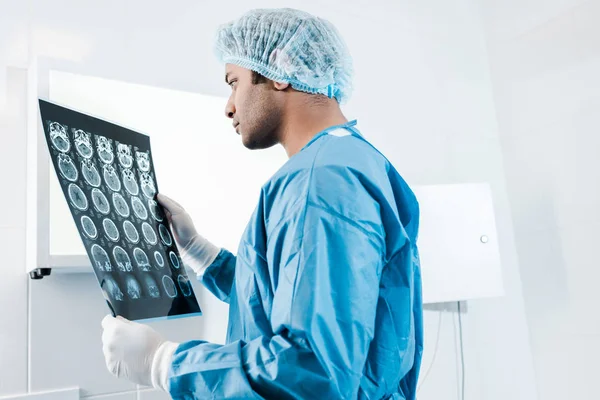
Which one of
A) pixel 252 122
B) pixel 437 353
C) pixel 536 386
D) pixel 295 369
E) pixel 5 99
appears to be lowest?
pixel 536 386

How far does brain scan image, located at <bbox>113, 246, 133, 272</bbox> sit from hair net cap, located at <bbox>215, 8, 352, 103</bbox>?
0.48m

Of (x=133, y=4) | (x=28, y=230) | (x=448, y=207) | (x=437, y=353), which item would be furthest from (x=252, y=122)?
(x=437, y=353)

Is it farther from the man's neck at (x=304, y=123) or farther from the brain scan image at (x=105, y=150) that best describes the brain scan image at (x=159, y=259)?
the man's neck at (x=304, y=123)

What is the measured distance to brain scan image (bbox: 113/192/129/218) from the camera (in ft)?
4.13

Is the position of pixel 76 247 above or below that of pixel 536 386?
above

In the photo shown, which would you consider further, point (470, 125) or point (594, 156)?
point (470, 125)

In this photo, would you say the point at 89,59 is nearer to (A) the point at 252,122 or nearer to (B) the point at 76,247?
(B) the point at 76,247

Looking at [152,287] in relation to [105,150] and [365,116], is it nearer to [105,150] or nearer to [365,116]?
[105,150]

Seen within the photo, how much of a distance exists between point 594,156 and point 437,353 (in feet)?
3.19

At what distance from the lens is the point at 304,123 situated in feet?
4.00

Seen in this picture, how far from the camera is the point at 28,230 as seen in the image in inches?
59.7

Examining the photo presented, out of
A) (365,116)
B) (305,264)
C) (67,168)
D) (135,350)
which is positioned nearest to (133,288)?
(135,350)

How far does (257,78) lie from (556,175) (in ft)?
5.27

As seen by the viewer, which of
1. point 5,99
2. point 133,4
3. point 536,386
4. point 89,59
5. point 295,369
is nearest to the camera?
point 295,369
